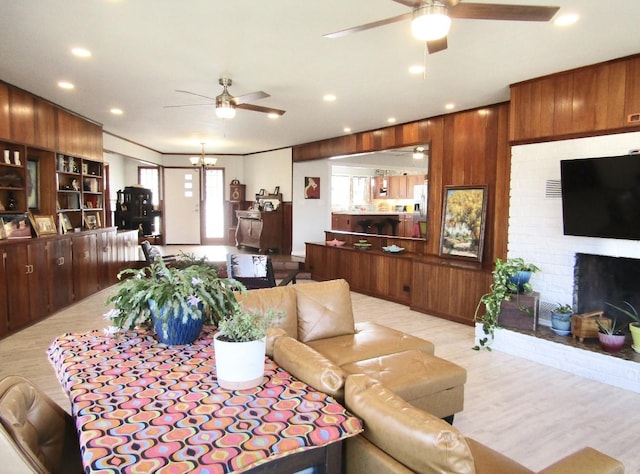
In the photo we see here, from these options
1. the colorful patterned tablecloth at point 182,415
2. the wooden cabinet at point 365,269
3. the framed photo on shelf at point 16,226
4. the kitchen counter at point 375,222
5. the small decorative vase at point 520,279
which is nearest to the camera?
the colorful patterned tablecloth at point 182,415

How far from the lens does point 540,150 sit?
421 centimetres

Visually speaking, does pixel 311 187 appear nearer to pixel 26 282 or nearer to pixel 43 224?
pixel 43 224

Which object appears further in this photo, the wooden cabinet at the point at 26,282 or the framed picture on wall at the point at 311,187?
the framed picture on wall at the point at 311,187

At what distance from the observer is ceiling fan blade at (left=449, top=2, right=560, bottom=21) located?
7.29 feet

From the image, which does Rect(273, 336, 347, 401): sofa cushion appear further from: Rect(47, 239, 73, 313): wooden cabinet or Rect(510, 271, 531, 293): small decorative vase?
Rect(47, 239, 73, 313): wooden cabinet

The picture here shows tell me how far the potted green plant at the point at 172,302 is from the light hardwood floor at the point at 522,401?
1.77m

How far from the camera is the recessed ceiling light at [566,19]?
283cm

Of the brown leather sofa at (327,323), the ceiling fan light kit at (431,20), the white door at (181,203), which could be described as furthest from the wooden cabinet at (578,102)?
the white door at (181,203)

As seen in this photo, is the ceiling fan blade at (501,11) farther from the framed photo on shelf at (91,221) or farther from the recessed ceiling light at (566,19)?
the framed photo on shelf at (91,221)

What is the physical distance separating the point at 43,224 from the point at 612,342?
646cm

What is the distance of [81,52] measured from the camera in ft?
11.9

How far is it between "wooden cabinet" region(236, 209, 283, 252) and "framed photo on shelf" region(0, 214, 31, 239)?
17.1 ft

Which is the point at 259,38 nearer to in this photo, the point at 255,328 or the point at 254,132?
the point at 255,328

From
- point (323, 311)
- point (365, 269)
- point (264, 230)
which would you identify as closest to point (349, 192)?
point (264, 230)
